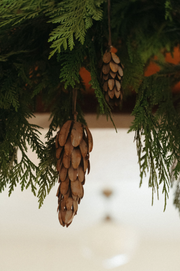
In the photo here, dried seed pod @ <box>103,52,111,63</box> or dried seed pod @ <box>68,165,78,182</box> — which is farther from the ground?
dried seed pod @ <box>103,52,111,63</box>

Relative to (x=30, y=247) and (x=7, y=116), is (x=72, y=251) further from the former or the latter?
(x=7, y=116)

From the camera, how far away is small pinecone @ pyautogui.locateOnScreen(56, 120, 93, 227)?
0.24 metres

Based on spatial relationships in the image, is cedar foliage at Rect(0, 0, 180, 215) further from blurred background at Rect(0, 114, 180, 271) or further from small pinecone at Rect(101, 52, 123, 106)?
blurred background at Rect(0, 114, 180, 271)

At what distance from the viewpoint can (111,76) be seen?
8.4 inches

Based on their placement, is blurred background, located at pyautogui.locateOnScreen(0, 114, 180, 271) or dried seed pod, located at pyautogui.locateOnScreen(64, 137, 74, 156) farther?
blurred background, located at pyautogui.locateOnScreen(0, 114, 180, 271)

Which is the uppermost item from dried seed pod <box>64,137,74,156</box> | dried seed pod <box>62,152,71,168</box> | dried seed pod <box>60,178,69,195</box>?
dried seed pod <box>64,137,74,156</box>

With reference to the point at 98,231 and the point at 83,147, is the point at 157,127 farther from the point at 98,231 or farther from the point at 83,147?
the point at 98,231

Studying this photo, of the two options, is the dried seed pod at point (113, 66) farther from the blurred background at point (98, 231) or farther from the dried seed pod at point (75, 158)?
the blurred background at point (98, 231)

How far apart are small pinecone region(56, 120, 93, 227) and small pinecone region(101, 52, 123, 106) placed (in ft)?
0.17

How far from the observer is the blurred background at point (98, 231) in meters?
0.84

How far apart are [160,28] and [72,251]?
861 millimetres

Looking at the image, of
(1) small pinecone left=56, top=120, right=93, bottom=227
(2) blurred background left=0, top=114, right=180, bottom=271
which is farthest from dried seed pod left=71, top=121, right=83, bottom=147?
(2) blurred background left=0, top=114, right=180, bottom=271

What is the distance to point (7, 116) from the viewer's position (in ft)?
0.97

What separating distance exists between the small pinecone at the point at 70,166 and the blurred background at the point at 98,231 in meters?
0.56
